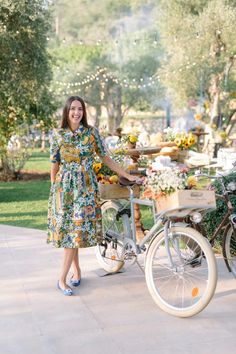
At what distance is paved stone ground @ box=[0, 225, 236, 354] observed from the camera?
12.3 ft

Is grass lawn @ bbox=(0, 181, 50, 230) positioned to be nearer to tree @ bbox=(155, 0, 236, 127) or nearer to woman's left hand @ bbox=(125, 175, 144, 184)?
woman's left hand @ bbox=(125, 175, 144, 184)

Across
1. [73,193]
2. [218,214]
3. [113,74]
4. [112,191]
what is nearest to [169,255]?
[73,193]

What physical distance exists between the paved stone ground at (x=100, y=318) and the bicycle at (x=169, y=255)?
5.0 inches

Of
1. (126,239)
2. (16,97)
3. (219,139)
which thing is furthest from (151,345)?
(219,139)

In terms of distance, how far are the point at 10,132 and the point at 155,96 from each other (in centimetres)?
2354

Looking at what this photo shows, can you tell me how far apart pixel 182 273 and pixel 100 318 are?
0.68 m

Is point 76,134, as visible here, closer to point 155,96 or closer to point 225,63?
point 225,63

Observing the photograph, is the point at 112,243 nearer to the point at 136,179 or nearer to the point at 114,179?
the point at 114,179

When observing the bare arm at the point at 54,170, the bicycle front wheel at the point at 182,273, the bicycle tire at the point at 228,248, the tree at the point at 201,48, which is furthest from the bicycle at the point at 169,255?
the tree at the point at 201,48

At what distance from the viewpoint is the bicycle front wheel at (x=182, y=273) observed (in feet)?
13.6

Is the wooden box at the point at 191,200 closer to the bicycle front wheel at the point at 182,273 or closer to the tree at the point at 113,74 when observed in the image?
the bicycle front wheel at the point at 182,273

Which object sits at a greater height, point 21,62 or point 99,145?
point 21,62

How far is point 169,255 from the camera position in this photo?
4348mm

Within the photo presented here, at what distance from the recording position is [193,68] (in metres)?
23.8
